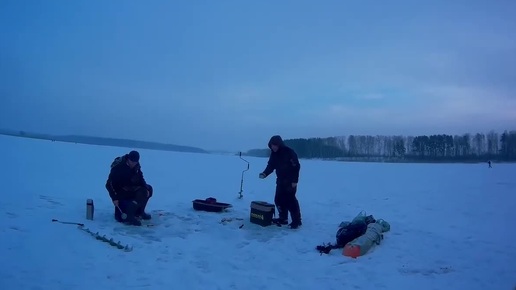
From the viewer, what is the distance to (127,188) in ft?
22.5

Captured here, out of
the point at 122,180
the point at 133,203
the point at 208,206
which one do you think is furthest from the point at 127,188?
the point at 208,206

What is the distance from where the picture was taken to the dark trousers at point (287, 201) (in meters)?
7.32

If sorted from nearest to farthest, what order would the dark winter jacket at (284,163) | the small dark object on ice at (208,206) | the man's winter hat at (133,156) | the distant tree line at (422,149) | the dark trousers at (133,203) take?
the dark trousers at (133,203) < the man's winter hat at (133,156) < the dark winter jacket at (284,163) < the small dark object on ice at (208,206) < the distant tree line at (422,149)

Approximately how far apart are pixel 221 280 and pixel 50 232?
279cm

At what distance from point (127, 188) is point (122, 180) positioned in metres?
0.19

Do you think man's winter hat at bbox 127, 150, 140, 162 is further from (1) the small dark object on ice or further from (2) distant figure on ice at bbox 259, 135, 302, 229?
(2) distant figure on ice at bbox 259, 135, 302, 229

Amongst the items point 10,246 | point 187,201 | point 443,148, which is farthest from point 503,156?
point 10,246

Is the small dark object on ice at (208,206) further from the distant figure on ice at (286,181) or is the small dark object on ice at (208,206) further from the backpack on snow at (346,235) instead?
the backpack on snow at (346,235)

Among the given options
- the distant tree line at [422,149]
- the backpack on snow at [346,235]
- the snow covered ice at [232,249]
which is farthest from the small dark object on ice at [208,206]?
the distant tree line at [422,149]

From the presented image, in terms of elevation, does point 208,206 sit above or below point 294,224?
above

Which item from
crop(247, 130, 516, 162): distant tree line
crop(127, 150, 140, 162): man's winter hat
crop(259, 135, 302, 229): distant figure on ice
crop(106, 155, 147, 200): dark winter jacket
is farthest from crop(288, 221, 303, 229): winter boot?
crop(247, 130, 516, 162): distant tree line

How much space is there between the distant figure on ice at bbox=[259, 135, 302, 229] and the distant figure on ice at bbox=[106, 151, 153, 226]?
2.49 metres

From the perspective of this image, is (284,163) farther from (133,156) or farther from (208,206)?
(133,156)

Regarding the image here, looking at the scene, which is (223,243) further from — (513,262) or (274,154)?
(513,262)
